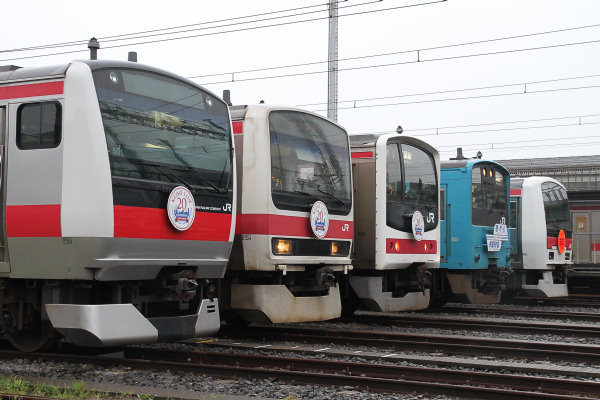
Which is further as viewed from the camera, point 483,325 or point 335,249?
point 483,325

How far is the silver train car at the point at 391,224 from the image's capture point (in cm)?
1208

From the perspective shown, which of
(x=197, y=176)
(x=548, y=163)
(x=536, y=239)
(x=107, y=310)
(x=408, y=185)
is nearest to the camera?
(x=107, y=310)

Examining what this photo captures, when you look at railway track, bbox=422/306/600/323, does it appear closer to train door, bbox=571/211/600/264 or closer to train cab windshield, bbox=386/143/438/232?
train cab windshield, bbox=386/143/438/232

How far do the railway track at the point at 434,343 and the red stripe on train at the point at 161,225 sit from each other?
2632 mm

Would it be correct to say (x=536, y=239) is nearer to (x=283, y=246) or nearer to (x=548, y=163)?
(x=283, y=246)

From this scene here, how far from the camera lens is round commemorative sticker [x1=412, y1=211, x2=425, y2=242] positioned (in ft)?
41.2

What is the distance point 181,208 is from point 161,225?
0.30 m

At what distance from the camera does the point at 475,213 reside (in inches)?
591

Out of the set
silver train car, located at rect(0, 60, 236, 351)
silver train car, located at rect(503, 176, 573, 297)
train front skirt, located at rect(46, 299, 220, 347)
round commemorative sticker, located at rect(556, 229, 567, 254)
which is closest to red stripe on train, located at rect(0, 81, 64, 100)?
silver train car, located at rect(0, 60, 236, 351)

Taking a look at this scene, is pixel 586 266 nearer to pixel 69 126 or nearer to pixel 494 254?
pixel 494 254

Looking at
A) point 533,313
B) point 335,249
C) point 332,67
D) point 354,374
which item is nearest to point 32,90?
point 354,374

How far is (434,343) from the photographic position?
9695 millimetres

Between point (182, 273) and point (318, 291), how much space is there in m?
3.40

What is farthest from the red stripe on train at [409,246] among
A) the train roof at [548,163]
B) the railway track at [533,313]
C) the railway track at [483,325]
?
the train roof at [548,163]
